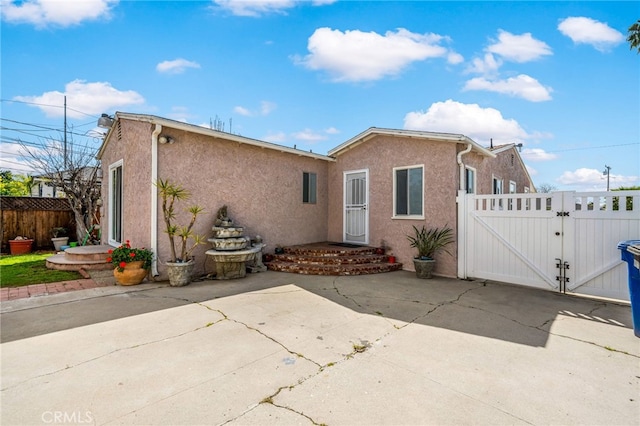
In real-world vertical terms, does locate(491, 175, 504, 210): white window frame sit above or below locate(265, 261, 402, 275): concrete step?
above

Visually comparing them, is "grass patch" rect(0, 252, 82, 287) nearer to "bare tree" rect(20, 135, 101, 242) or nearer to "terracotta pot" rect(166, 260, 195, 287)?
"terracotta pot" rect(166, 260, 195, 287)

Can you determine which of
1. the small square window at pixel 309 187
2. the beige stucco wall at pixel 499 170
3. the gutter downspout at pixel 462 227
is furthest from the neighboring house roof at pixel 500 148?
the small square window at pixel 309 187

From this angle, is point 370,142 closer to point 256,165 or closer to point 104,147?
point 256,165

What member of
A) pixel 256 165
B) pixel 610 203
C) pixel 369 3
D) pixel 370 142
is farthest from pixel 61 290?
pixel 610 203

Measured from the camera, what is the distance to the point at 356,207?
1020cm

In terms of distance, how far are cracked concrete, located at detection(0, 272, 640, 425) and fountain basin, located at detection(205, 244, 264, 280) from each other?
1611 mm

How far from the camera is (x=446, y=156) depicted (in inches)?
314

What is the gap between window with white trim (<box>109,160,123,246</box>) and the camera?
9.15 meters

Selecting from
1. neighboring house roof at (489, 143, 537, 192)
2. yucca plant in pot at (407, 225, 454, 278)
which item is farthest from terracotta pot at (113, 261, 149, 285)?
neighboring house roof at (489, 143, 537, 192)

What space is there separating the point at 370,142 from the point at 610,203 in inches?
235

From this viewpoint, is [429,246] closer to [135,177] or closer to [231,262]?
[231,262]

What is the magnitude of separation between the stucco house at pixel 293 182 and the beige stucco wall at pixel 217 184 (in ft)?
0.09

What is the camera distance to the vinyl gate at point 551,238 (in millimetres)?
5684

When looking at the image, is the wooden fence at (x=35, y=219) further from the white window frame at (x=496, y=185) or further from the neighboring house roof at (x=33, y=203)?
the white window frame at (x=496, y=185)
